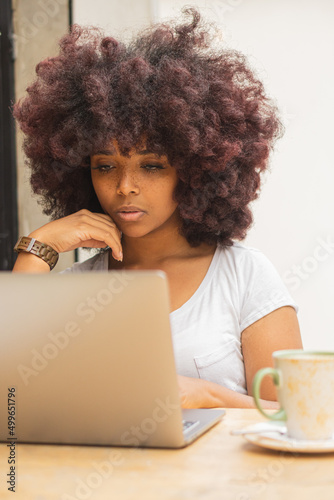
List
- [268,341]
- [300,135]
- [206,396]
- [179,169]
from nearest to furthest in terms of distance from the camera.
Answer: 1. [206,396]
2. [268,341]
3. [179,169]
4. [300,135]

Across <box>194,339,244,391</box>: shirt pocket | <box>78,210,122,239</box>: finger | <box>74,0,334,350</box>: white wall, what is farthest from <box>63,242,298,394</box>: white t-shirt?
<box>74,0,334,350</box>: white wall

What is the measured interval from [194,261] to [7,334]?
2.83ft

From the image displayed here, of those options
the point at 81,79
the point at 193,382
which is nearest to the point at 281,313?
the point at 193,382

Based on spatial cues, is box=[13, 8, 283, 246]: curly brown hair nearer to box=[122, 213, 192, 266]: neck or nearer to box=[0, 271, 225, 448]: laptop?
box=[122, 213, 192, 266]: neck

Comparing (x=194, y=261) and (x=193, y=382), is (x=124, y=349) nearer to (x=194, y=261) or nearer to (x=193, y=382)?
(x=193, y=382)

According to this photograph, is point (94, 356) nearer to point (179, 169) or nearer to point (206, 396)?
point (206, 396)

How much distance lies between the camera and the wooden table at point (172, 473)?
61cm

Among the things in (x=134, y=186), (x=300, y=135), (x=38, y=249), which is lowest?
(x=38, y=249)

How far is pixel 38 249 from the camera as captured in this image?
1.50 m

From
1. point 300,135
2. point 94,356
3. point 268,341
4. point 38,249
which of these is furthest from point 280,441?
point 300,135

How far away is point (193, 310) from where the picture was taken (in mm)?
1440

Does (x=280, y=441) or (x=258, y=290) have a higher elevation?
(x=258, y=290)

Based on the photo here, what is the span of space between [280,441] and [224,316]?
0.72m

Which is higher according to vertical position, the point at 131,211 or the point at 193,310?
the point at 131,211
